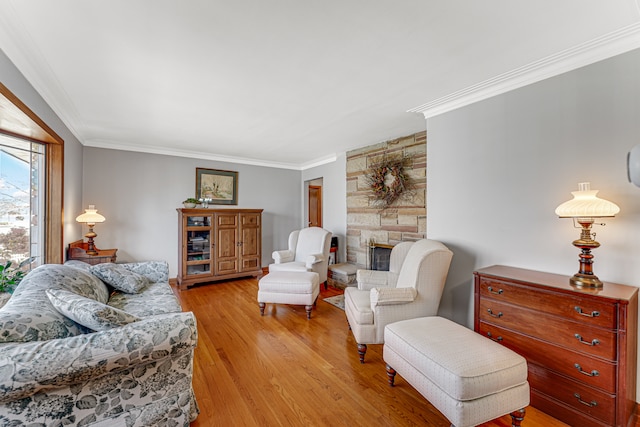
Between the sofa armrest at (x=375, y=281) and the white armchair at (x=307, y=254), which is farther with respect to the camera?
the white armchair at (x=307, y=254)

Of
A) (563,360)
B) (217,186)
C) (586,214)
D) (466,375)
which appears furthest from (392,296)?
(217,186)

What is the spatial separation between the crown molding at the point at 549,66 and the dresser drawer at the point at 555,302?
1.57 meters

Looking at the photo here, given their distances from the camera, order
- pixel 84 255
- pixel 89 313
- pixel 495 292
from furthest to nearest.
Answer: pixel 84 255 → pixel 495 292 → pixel 89 313

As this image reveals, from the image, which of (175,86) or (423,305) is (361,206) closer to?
(423,305)

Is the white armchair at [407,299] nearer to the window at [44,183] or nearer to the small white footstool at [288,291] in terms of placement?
the small white footstool at [288,291]

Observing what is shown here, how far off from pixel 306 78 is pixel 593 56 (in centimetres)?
199

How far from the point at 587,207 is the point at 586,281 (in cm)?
45

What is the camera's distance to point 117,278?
253cm

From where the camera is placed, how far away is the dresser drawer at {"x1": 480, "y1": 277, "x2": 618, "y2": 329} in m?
1.46

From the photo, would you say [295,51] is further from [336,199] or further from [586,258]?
[336,199]

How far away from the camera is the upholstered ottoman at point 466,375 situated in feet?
4.41

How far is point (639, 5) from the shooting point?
4.68 feet

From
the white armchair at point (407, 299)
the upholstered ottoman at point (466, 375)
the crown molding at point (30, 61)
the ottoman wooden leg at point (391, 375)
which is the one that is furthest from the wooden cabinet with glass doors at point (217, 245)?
the upholstered ottoman at point (466, 375)

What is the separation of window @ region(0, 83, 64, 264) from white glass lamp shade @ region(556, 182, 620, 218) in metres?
4.22
